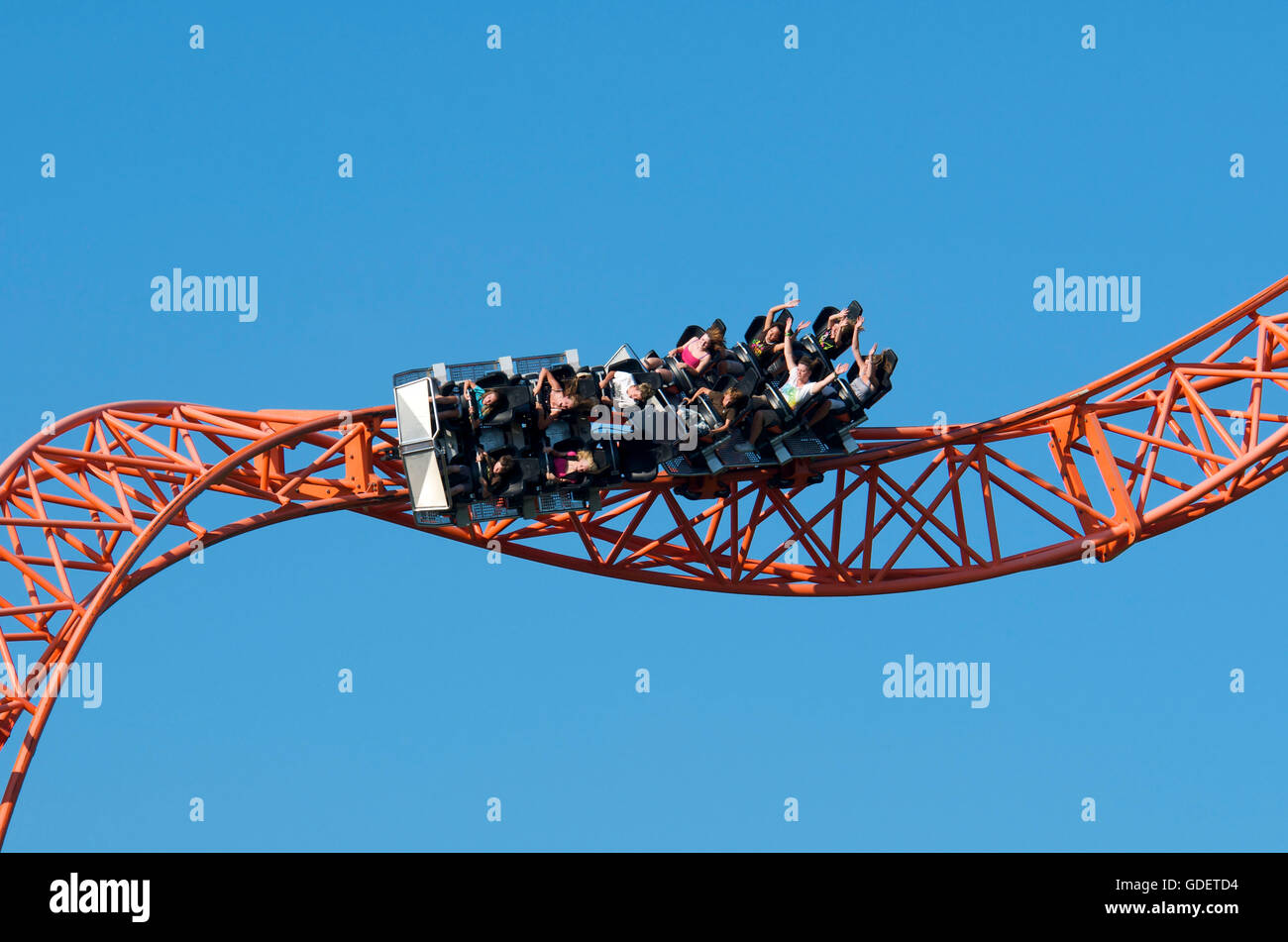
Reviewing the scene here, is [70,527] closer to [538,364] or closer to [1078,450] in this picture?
[538,364]

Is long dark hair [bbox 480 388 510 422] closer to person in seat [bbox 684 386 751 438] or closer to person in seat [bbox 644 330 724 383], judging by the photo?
person in seat [bbox 644 330 724 383]

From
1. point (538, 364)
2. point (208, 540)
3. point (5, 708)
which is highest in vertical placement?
point (538, 364)

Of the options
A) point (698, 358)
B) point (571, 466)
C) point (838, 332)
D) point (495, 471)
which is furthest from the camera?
point (838, 332)

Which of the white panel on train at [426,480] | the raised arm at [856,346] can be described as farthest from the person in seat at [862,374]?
the white panel on train at [426,480]

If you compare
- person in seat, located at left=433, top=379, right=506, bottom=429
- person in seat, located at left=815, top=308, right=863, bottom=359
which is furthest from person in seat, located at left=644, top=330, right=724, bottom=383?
person in seat, located at left=433, top=379, right=506, bottom=429

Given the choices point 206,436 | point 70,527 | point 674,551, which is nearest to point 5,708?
point 70,527

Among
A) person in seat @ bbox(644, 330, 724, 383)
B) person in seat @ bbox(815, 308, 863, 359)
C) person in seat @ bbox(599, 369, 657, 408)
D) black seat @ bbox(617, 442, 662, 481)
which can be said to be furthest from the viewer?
person in seat @ bbox(815, 308, 863, 359)

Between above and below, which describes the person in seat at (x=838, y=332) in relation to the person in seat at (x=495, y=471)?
above

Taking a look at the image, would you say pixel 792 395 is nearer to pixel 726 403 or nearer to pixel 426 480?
pixel 726 403

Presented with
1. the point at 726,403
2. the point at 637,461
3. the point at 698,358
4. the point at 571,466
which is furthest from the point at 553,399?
the point at 726,403

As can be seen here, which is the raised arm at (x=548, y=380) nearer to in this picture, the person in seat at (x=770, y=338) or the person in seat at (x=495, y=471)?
the person in seat at (x=495, y=471)

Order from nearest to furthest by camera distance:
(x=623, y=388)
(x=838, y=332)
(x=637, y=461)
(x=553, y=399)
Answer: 1. (x=553, y=399)
2. (x=623, y=388)
3. (x=637, y=461)
4. (x=838, y=332)
